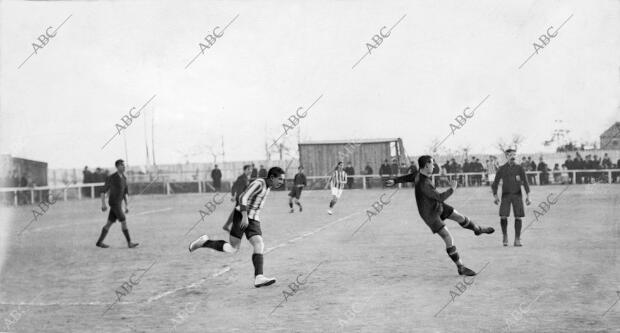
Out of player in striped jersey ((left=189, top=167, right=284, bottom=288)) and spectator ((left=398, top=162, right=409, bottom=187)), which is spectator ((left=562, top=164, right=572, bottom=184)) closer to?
spectator ((left=398, top=162, right=409, bottom=187))

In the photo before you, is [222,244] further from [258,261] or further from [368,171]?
[368,171]

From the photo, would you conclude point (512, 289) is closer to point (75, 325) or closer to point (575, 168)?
point (75, 325)

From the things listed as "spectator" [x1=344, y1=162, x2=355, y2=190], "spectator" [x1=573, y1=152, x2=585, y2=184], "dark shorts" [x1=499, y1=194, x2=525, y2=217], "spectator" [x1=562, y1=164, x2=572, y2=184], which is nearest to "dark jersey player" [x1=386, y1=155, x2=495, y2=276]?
"dark shorts" [x1=499, y1=194, x2=525, y2=217]

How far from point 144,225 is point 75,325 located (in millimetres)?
12290

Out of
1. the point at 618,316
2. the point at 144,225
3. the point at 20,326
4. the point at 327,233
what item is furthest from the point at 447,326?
the point at 144,225

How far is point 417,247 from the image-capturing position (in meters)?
12.0

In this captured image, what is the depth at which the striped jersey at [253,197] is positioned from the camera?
7875 millimetres

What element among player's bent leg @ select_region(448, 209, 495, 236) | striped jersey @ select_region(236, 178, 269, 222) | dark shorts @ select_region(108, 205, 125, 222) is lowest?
player's bent leg @ select_region(448, 209, 495, 236)

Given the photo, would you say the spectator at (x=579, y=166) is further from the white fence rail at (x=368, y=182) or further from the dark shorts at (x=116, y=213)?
the dark shorts at (x=116, y=213)

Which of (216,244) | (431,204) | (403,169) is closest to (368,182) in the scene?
(403,169)

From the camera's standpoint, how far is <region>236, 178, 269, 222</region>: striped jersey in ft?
25.8

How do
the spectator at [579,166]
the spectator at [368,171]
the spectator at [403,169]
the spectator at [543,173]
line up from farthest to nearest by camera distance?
the spectator at [368,171] → the spectator at [403,169] → the spectator at [543,173] → the spectator at [579,166]

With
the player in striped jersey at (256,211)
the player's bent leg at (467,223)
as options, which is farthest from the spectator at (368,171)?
the player in striped jersey at (256,211)

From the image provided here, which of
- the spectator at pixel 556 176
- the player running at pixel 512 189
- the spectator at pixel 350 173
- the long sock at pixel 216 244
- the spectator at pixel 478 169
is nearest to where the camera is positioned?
the long sock at pixel 216 244
